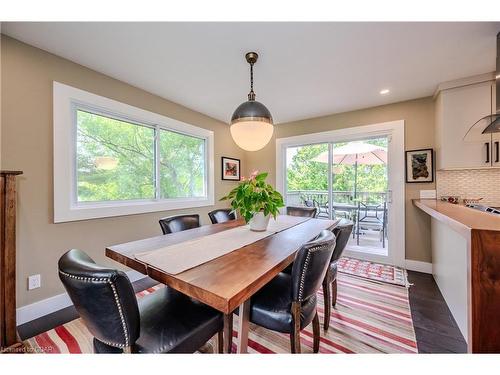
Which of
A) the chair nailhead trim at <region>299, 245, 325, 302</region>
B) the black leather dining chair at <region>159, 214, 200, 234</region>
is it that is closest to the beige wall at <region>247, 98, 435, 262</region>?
the chair nailhead trim at <region>299, 245, 325, 302</region>

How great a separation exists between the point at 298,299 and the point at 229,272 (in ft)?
1.43

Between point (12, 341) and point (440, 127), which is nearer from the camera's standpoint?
point (12, 341)

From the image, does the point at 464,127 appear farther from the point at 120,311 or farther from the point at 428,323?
the point at 120,311

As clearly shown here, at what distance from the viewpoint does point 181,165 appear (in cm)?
329

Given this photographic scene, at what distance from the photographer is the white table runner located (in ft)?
3.57

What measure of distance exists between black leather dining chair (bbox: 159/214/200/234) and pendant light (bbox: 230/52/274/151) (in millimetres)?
930

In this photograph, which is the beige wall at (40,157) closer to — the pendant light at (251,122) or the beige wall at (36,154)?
the beige wall at (36,154)

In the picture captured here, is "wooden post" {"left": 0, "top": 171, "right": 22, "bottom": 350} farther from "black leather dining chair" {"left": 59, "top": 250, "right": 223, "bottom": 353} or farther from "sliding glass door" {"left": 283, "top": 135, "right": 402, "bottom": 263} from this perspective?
"sliding glass door" {"left": 283, "top": 135, "right": 402, "bottom": 263}

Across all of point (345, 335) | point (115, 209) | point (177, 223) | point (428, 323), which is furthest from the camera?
point (115, 209)

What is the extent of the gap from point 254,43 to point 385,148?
2535 millimetres

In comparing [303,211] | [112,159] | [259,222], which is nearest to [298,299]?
[259,222]

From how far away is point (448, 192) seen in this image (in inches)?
108

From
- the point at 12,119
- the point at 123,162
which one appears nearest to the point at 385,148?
the point at 123,162
